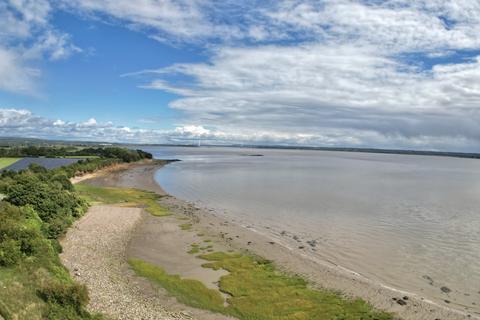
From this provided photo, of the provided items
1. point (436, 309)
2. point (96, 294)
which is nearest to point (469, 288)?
point (436, 309)

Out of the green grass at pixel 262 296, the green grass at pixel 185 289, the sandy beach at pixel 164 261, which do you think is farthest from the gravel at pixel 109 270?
the green grass at pixel 262 296

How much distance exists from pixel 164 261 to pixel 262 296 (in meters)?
7.74

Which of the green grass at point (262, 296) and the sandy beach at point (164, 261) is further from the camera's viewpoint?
the sandy beach at point (164, 261)

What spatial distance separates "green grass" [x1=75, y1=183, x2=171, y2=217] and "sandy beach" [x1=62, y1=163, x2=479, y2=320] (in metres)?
3.55

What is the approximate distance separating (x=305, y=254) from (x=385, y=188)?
147 ft

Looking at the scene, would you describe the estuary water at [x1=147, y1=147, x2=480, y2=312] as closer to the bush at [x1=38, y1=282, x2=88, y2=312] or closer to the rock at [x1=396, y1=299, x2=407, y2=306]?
the rock at [x1=396, y1=299, x2=407, y2=306]

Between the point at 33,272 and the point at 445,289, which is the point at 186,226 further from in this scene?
the point at 445,289

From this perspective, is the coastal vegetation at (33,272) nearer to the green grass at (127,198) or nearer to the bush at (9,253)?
the bush at (9,253)

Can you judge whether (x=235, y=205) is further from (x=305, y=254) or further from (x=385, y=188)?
(x=385, y=188)

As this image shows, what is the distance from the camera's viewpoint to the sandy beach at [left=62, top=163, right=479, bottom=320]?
16.2m

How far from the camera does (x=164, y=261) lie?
22688mm

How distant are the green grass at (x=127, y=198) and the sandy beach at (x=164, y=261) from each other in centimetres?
355

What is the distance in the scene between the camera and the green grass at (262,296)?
15836 mm

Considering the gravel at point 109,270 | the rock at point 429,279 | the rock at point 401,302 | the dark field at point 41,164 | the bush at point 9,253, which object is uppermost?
the bush at point 9,253
